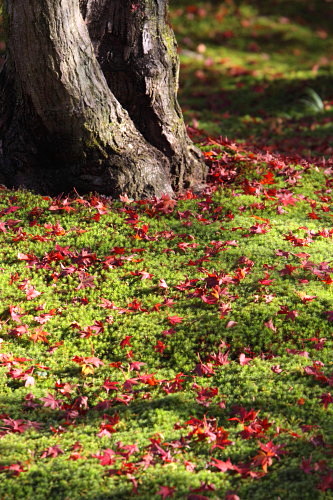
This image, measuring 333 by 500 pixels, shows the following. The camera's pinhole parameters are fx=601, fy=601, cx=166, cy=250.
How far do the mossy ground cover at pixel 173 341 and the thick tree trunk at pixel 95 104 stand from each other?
314 millimetres

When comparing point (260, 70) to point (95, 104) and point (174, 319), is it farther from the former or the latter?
point (174, 319)

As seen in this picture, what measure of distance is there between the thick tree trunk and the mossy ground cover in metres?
0.31

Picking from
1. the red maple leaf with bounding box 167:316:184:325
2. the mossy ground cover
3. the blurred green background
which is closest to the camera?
the mossy ground cover

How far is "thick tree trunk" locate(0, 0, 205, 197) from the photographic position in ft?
20.0

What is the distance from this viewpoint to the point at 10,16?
19.9 feet

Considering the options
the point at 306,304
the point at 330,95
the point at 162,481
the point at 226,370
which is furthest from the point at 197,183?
the point at 330,95

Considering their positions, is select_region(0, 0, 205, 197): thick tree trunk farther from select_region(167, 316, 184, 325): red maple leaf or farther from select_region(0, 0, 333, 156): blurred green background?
select_region(0, 0, 333, 156): blurred green background

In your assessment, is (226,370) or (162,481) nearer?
(162,481)

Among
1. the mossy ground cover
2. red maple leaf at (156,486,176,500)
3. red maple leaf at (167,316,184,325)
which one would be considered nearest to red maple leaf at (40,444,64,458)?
the mossy ground cover

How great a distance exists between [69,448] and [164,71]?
449 cm

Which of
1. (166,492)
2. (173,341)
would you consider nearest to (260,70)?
(173,341)

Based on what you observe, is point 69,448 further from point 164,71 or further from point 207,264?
point 164,71

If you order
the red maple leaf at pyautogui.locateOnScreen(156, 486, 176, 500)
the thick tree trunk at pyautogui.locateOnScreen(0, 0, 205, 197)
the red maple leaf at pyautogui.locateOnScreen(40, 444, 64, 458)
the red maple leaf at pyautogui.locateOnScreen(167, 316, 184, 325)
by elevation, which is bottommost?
the red maple leaf at pyautogui.locateOnScreen(40, 444, 64, 458)

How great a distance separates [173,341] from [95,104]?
9.31ft
